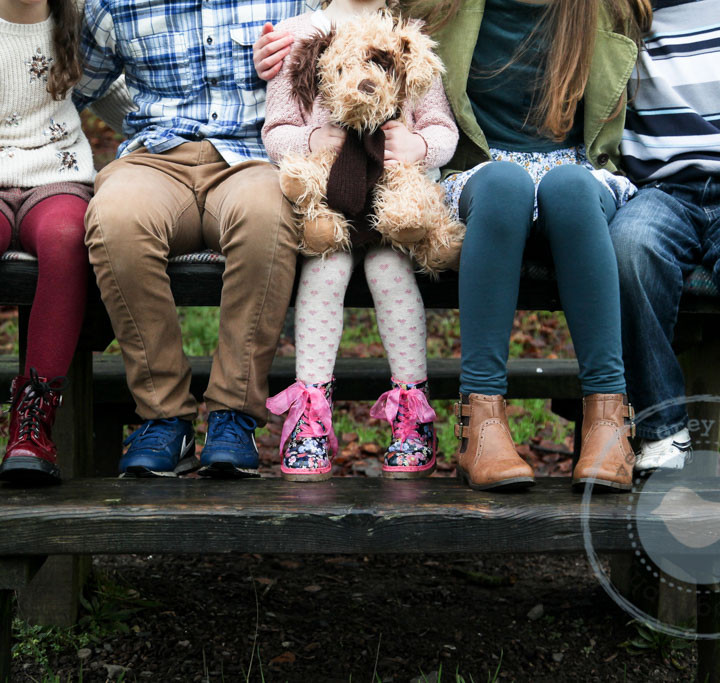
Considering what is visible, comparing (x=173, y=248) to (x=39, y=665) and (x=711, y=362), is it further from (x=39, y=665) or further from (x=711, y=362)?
(x=711, y=362)

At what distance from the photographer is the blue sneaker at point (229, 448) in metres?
2.12

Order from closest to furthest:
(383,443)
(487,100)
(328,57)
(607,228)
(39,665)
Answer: (607,228) < (328,57) < (39,665) < (487,100) < (383,443)

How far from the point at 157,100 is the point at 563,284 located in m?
1.46

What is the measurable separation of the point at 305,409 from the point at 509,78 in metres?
1.22

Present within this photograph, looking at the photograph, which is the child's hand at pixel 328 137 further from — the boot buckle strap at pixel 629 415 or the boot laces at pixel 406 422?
the boot buckle strap at pixel 629 415

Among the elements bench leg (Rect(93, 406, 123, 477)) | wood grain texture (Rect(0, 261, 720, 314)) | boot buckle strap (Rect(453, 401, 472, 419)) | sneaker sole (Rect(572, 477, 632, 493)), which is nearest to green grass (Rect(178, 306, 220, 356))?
bench leg (Rect(93, 406, 123, 477))

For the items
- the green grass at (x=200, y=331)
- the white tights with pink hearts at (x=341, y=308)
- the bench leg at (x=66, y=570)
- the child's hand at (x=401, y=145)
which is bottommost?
the green grass at (x=200, y=331)

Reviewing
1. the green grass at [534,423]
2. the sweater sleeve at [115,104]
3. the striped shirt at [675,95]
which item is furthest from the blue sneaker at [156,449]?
the green grass at [534,423]

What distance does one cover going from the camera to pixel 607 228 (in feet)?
6.81

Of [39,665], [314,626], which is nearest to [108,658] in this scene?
[39,665]

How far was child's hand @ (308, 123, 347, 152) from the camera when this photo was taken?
87.9 inches

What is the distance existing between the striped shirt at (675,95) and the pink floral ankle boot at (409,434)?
101 cm

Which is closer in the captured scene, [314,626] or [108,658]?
[108,658]

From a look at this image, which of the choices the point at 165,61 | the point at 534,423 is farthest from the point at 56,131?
the point at 534,423
